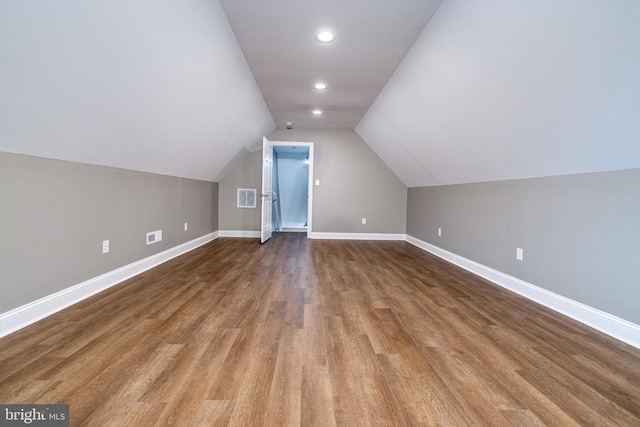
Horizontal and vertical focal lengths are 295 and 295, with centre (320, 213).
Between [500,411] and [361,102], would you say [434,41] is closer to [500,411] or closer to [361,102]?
[361,102]

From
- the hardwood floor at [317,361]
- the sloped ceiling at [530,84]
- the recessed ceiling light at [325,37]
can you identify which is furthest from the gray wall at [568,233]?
the recessed ceiling light at [325,37]

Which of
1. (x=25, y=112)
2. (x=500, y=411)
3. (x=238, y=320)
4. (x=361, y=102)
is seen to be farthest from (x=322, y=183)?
(x=500, y=411)

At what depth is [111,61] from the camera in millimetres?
1887

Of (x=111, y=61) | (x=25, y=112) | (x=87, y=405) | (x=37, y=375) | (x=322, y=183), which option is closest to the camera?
(x=87, y=405)

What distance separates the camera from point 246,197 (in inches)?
241

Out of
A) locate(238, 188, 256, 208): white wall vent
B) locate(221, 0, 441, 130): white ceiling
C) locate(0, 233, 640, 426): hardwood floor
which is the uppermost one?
locate(221, 0, 441, 130): white ceiling

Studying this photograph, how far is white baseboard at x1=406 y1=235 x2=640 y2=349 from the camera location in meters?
1.94

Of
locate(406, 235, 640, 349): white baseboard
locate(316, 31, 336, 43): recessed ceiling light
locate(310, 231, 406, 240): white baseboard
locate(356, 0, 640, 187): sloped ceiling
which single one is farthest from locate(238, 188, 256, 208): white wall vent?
locate(406, 235, 640, 349): white baseboard

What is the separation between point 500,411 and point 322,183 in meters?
5.15

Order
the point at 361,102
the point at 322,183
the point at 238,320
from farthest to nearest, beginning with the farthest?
1. the point at 322,183
2. the point at 361,102
3. the point at 238,320

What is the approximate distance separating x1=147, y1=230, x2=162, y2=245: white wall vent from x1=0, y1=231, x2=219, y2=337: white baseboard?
180 mm

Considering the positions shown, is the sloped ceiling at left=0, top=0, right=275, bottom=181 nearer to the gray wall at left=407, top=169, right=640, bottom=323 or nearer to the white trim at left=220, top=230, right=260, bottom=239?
the white trim at left=220, top=230, right=260, bottom=239

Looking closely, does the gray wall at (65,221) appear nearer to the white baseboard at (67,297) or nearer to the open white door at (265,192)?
the white baseboard at (67,297)

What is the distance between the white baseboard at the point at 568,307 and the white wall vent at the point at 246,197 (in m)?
4.14
